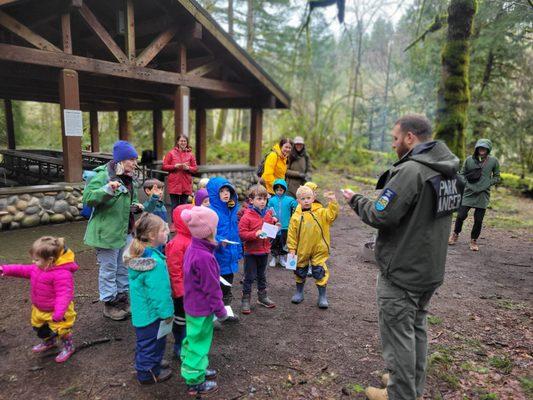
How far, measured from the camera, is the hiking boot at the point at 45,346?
309 centimetres

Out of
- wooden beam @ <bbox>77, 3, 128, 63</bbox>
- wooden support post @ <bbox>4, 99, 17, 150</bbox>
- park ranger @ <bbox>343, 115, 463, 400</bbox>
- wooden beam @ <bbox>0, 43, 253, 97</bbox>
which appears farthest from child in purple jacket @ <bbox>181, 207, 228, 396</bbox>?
wooden support post @ <bbox>4, 99, 17, 150</bbox>

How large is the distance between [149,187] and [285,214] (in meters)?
2.08

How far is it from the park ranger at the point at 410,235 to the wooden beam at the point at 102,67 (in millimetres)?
6696

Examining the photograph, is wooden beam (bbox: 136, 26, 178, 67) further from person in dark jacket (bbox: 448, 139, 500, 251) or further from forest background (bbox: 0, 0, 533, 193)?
person in dark jacket (bbox: 448, 139, 500, 251)

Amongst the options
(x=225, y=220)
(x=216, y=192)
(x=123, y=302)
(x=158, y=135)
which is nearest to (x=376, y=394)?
(x=225, y=220)

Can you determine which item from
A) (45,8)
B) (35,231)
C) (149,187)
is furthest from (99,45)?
(149,187)

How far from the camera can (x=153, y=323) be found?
2.69 meters

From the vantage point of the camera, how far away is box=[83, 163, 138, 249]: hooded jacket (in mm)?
3561

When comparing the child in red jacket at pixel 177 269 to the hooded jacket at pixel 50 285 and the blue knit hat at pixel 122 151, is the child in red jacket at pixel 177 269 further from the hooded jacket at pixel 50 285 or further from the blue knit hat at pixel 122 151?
the blue knit hat at pixel 122 151

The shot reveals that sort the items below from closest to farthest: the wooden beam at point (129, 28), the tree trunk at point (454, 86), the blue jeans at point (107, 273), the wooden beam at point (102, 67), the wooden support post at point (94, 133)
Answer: the blue jeans at point (107, 273) → the wooden beam at point (102, 67) → the wooden beam at point (129, 28) → the tree trunk at point (454, 86) → the wooden support post at point (94, 133)

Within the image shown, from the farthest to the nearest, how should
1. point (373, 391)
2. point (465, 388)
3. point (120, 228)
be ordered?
1. point (120, 228)
2. point (465, 388)
3. point (373, 391)

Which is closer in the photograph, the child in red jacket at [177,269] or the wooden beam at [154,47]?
the child in red jacket at [177,269]

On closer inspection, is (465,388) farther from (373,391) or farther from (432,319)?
(432,319)

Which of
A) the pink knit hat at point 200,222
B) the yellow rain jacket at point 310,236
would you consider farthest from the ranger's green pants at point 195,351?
the yellow rain jacket at point 310,236
